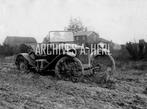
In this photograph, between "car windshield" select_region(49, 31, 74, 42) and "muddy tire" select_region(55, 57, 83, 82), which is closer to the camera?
"muddy tire" select_region(55, 57, 83, 82)

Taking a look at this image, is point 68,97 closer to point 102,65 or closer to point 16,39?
point 102,65

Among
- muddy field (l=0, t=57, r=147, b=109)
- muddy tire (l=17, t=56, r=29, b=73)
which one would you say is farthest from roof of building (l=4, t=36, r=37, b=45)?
muddy field (l=0, t=57, r=147, b=109)

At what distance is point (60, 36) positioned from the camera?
299 inches

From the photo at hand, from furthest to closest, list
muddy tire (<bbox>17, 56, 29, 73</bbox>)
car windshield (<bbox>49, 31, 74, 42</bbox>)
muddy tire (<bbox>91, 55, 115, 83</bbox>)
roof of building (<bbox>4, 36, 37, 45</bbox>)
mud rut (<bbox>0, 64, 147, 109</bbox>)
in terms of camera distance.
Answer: roof of building (<bbox>4, 36, 37, 45</bbox>) < muddy tire (<bbox>17, 56, 29, 73</bbox>) < car windshield (<bbox>49, 31, 74, 42</bbox>) < muddy tire (<bbox>91, 55, 115, 83</bbox>) < mud rut (<bbox>0, 64, 147, 109</bbox>)

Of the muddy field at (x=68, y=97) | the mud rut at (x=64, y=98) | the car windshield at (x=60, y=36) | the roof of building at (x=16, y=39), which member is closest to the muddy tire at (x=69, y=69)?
the muddy field at (x=68, y=97)

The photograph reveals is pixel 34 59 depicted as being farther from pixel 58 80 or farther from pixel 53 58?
pixel 58 80

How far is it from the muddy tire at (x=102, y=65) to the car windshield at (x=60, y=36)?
4.89 feet

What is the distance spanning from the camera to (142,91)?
505cm

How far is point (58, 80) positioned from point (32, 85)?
0.93m

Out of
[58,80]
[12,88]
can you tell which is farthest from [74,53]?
[12,88]

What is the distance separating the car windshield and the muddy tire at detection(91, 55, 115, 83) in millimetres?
1492

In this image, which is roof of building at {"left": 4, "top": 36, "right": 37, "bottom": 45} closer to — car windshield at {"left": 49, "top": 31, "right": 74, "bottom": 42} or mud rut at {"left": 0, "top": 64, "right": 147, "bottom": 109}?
car windshield at {"left": 49, "top": 31, "right": 74, "bottom": 42}

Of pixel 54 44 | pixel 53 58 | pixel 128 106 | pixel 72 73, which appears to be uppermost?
pixel 54 44

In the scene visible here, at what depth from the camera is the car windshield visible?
7453 millimetres
